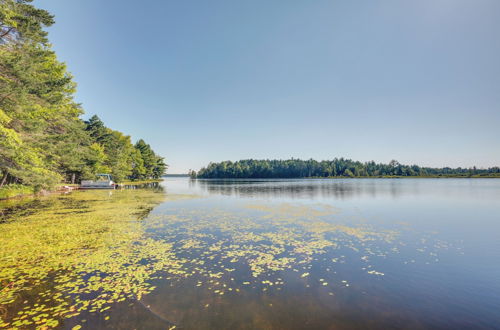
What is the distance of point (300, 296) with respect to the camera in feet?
22.7

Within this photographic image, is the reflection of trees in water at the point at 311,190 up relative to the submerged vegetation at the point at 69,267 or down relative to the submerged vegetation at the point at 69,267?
up

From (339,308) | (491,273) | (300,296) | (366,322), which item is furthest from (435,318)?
(491,273)

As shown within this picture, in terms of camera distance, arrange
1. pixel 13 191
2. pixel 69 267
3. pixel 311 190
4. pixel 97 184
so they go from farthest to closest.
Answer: pixel 311 190 < pixel 97 184 < pixel 13 191 < pixel 69 267

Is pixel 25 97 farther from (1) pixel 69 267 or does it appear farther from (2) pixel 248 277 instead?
(2) pixel 248 277

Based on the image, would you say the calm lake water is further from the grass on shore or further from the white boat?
the white boat

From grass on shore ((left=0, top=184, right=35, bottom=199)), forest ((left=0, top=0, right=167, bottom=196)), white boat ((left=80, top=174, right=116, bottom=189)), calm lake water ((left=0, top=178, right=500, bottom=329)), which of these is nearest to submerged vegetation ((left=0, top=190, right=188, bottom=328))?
calm lake water ((left=0, top=178, right=500, bottom=329))

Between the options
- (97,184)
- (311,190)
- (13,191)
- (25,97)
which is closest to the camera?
(25,97)

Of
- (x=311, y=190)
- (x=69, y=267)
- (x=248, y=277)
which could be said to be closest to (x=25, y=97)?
(x=69, y=267)

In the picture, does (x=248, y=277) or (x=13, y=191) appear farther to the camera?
(x=13, y=191)

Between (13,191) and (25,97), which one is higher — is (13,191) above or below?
below

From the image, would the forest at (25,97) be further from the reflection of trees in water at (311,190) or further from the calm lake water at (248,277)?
the reflection of trees in water at (311,190)

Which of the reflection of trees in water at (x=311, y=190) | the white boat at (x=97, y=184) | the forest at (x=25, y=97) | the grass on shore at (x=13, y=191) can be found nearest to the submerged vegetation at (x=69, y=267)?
the forest at (x=25, y=97)

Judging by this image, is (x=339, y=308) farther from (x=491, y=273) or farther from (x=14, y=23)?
(x=14, y=23)

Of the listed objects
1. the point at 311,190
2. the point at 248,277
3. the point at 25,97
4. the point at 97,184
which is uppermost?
the point at 25,97
